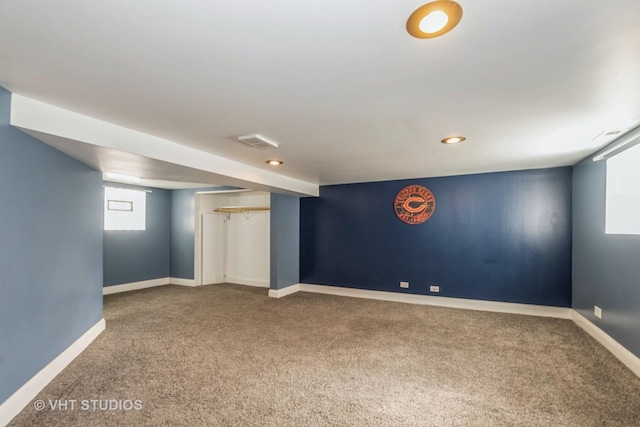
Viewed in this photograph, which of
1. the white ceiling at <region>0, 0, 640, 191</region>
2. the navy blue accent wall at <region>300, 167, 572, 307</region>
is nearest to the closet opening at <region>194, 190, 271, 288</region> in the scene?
the navy blue accent wall at <region>300, 167, 572, 307</region>

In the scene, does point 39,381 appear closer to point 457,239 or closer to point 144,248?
point 144,248

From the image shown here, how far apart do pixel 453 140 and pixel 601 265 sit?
7.59 ft

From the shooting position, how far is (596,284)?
11.7 ft

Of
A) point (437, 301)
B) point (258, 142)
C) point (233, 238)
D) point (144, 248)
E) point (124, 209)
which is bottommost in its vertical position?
point (437, 301)

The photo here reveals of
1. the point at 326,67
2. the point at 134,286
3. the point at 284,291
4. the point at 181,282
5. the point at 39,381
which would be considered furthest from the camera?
the point at 181,282

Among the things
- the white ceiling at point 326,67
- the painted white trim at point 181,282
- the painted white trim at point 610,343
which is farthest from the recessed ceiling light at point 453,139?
the painted white trim at point 181,282

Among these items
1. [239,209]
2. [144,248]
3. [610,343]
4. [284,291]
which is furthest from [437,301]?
[144,248]

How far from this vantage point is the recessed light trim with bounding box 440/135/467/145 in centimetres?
300

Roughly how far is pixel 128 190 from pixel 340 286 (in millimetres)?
4831

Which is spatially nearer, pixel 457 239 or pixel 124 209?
pixel 457 239

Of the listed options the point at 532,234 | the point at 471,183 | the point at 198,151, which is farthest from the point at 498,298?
the point at 198,151

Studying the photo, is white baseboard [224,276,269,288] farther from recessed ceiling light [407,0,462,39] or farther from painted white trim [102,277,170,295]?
recessed ceiling light [407,0,462,39]

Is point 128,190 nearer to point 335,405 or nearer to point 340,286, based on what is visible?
point 340,286

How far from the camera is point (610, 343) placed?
10.5 ft
